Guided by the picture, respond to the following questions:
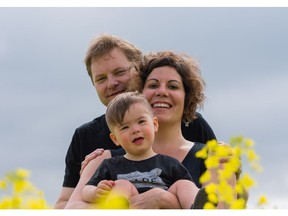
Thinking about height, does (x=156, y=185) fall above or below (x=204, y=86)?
below

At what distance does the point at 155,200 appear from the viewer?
4.18 m

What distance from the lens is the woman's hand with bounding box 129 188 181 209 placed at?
4176 mm

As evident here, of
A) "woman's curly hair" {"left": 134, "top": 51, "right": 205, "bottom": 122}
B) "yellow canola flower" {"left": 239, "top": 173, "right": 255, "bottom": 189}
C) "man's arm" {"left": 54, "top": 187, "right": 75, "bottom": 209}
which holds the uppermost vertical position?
"woman's curly hair" {"left": 134, "top": 51, "right": 205, "bottom": 122}

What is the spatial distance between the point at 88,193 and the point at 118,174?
0.28 meters

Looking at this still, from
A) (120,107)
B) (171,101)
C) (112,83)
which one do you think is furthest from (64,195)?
(120,107)

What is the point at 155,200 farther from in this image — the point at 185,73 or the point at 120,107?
the point at 185,73

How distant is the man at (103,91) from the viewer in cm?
660

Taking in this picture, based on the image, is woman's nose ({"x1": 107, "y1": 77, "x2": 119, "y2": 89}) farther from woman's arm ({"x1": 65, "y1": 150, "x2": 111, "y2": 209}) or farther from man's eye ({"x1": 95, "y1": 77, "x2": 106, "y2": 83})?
woman's arm ({"x1": 65, "y1": 150, "x2": 111, "y2": 209})

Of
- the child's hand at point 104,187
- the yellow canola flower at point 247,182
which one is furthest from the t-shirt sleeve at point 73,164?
the yellow canola flower at point 247,182

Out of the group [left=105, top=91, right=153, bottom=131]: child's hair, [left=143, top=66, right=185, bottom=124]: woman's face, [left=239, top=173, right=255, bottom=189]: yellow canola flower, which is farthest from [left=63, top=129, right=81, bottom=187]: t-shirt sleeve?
[left=239, top=173, right=255, bottom=189]: yellow canola flower

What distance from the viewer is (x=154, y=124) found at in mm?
4938

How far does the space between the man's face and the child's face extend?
5.82 feet
